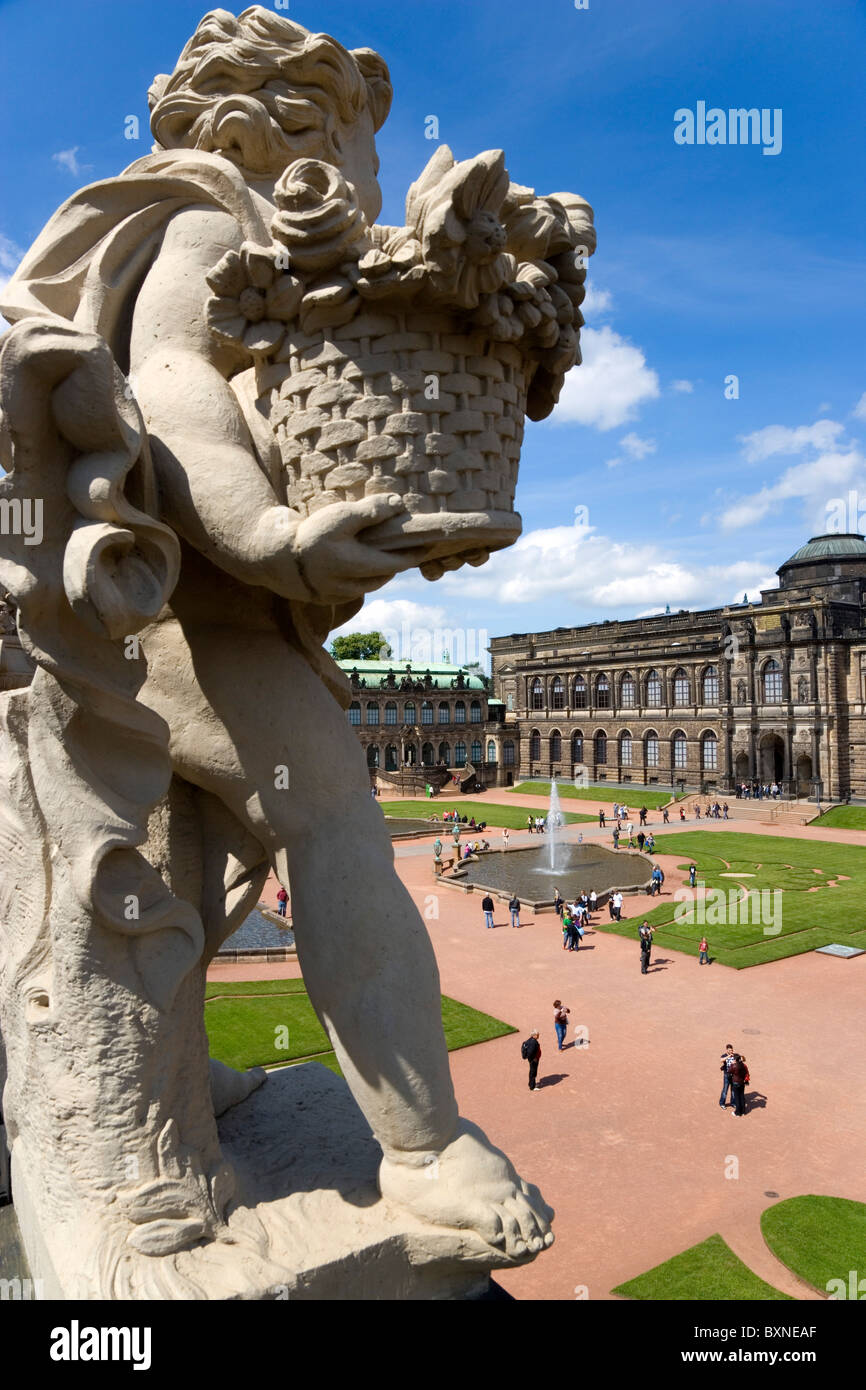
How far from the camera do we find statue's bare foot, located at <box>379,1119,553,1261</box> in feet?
12.0

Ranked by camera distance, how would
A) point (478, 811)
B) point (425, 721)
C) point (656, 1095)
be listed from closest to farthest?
point (656, 1095), point (478, 811), point (425, 721)

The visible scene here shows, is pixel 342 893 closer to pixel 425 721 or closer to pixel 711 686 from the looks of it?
pixel 711 686

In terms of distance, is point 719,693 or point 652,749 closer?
point 719,693

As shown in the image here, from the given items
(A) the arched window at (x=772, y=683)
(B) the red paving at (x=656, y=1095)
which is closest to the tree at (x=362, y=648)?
(A) the arched window at (x=772, y=683)

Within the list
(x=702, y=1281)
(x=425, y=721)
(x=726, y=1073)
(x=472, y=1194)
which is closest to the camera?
(x=472, y=1194)

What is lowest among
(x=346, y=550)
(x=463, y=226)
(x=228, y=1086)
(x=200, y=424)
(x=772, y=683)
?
(x=228, y=1086)

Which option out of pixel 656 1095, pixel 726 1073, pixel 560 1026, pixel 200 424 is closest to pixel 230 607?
pixel 200 424

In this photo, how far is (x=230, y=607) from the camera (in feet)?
13.2

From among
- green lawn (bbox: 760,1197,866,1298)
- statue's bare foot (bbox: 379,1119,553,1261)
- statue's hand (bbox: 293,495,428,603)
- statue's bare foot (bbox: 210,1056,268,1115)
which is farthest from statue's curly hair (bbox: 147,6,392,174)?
green lawn (bbox: 760,1197,866,1298)

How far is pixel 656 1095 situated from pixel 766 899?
1302cm

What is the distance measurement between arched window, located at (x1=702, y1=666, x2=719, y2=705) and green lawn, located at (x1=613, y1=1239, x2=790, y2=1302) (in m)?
48.3

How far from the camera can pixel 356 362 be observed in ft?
11.0

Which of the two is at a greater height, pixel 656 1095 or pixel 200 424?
pixel 200 424
